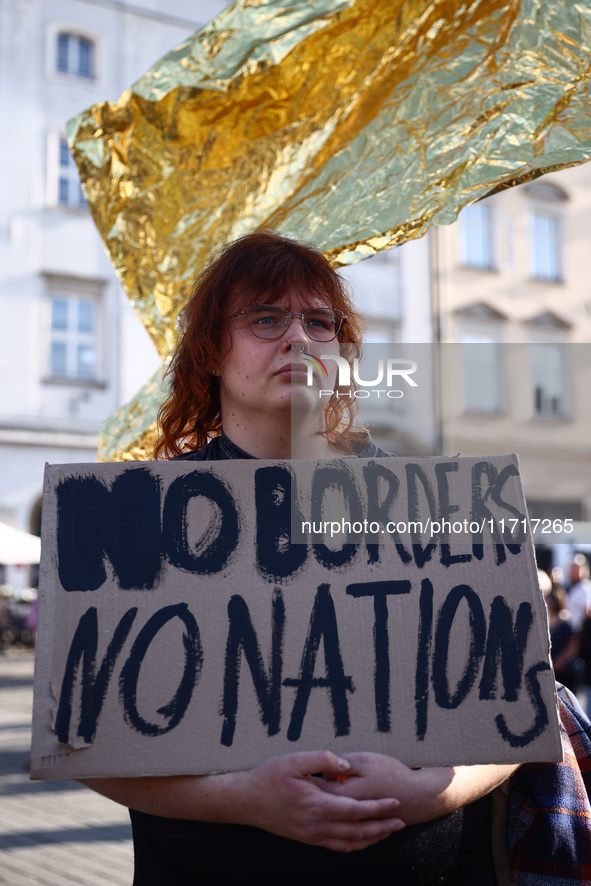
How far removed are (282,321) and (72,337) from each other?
14.8 m

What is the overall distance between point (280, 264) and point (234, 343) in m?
0.16

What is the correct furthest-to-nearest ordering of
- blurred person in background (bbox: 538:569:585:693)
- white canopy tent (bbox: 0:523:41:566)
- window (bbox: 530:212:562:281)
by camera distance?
window (bbox: 530:212:562:281)
white canopy tent (bbox: 0:523:41:566)
blurred person in background (bbox: 538:569:585:693)

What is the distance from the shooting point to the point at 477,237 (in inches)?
732

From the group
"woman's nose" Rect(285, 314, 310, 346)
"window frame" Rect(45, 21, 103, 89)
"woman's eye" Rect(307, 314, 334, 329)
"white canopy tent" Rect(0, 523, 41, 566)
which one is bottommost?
"white canopy tent" Rect(0, 523, 41, 566)

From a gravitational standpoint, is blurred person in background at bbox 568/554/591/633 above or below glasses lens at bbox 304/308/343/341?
below

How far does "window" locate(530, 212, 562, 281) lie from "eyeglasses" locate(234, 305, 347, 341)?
18.4 meters

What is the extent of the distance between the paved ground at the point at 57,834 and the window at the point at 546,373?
3103 millimetres

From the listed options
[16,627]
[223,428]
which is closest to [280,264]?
[223,428]

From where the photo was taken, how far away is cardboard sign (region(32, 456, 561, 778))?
4.04 ft

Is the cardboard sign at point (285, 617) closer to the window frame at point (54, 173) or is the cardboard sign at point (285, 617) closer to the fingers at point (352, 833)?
the fingers at point (352, 833)

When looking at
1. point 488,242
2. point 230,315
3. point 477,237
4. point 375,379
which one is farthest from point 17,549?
point 488,242

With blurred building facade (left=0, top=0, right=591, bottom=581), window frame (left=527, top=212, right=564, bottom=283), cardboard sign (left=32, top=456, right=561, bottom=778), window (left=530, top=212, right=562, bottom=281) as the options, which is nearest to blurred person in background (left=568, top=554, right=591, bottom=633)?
blurred building facade (left=0, top=0, right=591, bottom=581)

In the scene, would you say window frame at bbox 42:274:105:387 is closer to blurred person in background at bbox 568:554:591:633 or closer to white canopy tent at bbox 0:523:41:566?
white canopy tent at bbox 0:523:41:566

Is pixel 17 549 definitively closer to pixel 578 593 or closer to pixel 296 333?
pixel 578 593
